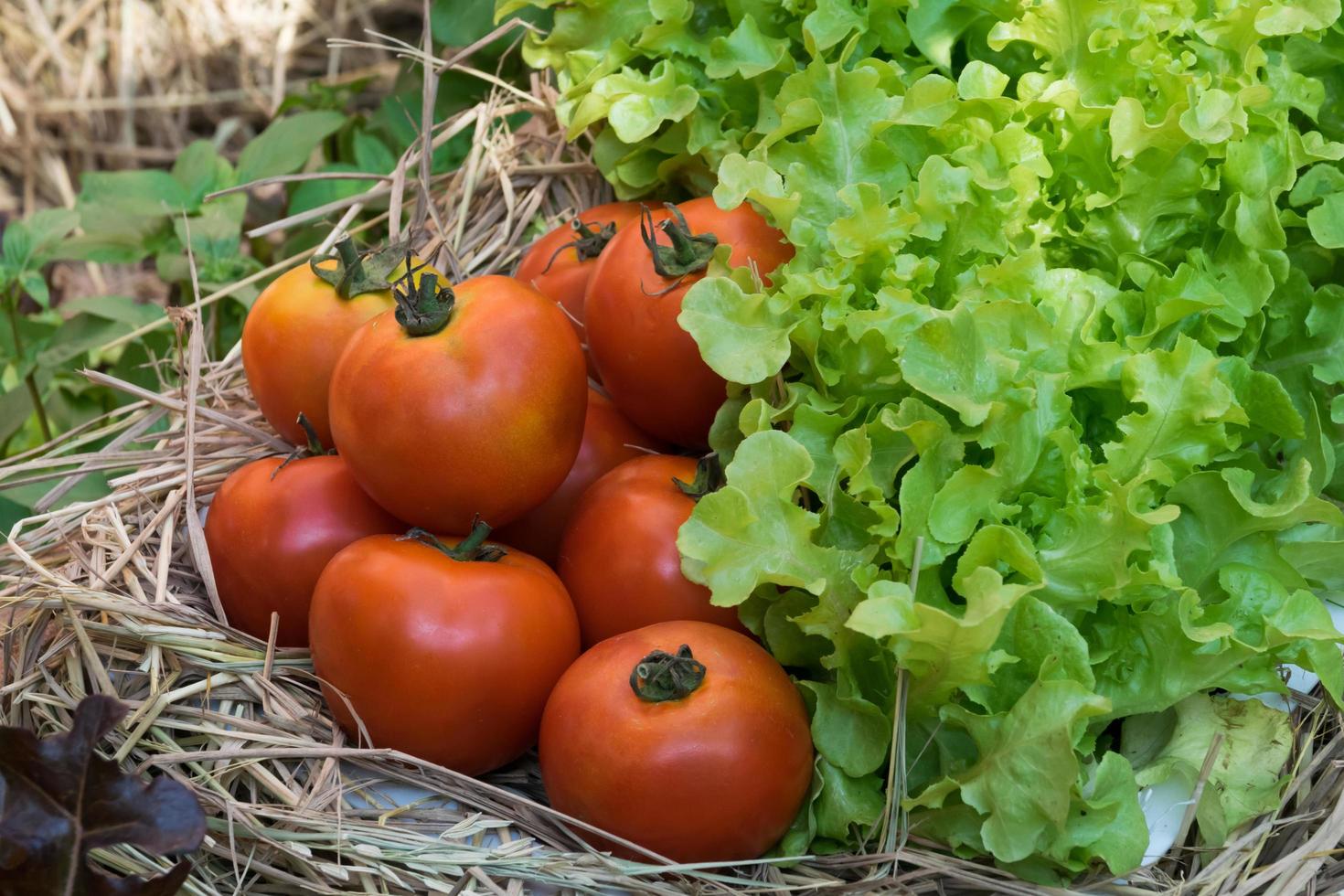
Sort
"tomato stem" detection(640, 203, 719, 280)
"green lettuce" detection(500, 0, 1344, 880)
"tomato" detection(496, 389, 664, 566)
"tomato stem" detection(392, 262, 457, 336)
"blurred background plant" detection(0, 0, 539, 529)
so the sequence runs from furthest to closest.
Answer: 1. "blurred background plant" detection(0, 0, 539, 529)
2. "tomato" detection(496, 389, 664, 566)
3. "tomato stem" detection(640, 203, 719, 280)
4. "tomato stem" detection(392, 262, 457, 336)
5. "green lettuce" detection(500, 0, 1344, 880)

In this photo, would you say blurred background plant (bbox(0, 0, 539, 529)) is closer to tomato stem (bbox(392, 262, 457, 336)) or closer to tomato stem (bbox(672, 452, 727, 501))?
tomato stem (bbox(392, 262, 457, 336))

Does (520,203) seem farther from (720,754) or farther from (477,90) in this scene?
(720,754)

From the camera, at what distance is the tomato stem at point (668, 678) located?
1033mm

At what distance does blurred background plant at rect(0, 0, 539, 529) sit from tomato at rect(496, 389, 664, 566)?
51 centimetres

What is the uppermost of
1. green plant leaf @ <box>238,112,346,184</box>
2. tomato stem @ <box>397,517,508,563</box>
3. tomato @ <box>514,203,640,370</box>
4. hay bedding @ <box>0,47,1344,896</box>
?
tomato @ <box>514,203,640,370</box>

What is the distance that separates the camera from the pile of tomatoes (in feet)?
3.42

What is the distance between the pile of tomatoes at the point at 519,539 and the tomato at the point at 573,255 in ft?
0.42

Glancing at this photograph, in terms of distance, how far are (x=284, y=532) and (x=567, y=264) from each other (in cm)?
48

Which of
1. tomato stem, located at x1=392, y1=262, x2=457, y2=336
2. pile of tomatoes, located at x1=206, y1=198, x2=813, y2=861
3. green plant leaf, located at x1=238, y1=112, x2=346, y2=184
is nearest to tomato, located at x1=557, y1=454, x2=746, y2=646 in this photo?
pile of tomatoes, located at x1=206, y1=198, x2=813, y2=861

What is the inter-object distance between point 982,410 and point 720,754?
0.36 metres

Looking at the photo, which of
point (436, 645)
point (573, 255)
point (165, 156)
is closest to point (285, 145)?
point (573, 255)

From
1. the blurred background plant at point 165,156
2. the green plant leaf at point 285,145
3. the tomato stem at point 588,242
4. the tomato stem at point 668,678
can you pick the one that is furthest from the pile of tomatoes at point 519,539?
the green plant leaf at point 285,145

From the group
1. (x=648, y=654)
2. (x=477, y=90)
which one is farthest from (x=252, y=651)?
(x=477, y=90)

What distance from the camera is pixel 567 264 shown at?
1.48 m
